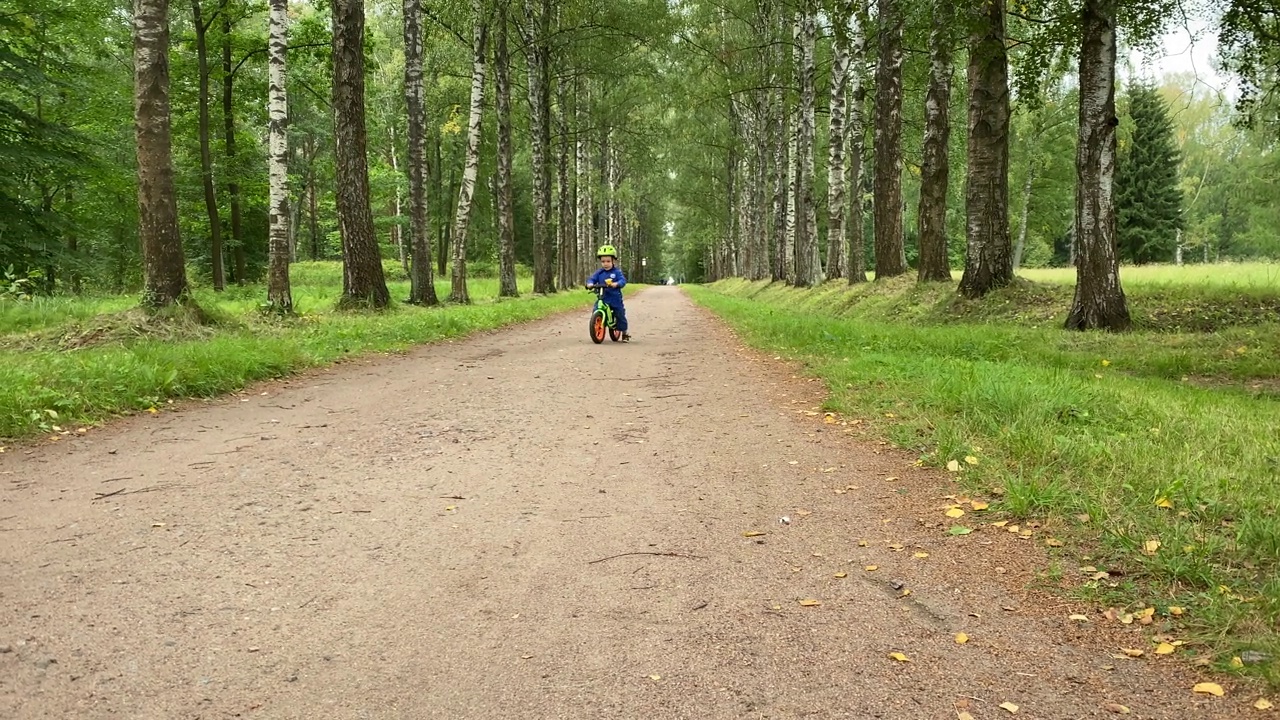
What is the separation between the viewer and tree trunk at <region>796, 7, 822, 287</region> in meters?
21.5

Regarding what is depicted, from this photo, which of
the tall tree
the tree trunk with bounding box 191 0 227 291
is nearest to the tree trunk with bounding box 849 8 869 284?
the tall tree

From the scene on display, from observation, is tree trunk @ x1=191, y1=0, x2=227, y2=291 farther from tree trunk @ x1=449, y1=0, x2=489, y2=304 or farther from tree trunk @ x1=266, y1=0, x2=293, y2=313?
tree trunk @ x1=266, y1=0, x2=293, y2=313

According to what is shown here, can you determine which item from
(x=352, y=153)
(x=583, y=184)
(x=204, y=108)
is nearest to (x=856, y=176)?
(x=352, y=153)

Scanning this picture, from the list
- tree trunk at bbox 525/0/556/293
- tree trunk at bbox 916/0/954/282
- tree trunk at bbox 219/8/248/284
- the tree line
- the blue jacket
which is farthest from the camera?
tree trunk at bbox 525/0/556/293

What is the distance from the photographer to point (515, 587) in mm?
3143

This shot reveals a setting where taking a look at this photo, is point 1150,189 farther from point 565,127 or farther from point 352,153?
point 352,153

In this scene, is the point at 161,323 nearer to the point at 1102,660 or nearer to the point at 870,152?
the point at 1102,660

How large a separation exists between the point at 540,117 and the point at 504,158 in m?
3.81

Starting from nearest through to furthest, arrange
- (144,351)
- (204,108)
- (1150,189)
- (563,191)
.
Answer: (144,351)
(204,108)
(563,191)
(1150,189)

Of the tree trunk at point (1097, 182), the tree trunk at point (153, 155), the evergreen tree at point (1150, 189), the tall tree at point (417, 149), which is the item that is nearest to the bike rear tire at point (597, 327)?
the tree trunk at point (153, 155)

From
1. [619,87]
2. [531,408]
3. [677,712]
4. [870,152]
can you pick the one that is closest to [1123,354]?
[531,408]

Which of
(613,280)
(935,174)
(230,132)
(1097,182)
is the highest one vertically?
(230,132)

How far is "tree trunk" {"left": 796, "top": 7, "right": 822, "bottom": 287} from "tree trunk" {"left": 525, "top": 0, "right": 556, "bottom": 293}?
8396mm

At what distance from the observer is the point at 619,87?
35.1 m
